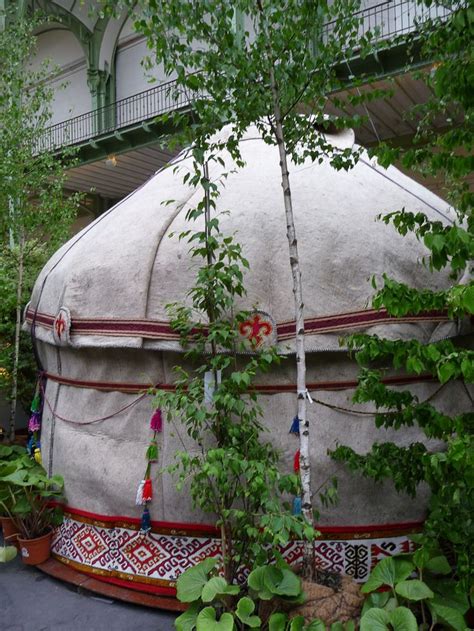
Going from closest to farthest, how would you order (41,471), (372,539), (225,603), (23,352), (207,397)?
(225,603), (207,397), (372,539), (41,471), (23,352)

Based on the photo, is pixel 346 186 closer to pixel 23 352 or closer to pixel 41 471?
pixel 41 471

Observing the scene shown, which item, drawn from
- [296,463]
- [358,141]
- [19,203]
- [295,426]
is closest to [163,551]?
[296,463]

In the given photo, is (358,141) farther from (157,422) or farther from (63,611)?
(63,611)

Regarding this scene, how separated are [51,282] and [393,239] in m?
2.44

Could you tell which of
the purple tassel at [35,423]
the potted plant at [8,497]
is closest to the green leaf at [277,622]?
the potted plant at [8,497]

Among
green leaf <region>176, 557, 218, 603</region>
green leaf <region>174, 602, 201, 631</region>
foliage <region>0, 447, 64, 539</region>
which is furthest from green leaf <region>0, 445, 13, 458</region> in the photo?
green leaf <region>174, 602, 201, 631</region>

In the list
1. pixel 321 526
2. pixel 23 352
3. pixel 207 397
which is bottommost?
pixel 321 526

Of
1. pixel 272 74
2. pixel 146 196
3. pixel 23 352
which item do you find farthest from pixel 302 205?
pixel 23 352

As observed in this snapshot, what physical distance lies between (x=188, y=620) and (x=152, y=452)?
2.96 ft

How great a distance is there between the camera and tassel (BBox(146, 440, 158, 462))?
3193 millimetres

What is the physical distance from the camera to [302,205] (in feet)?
11.6

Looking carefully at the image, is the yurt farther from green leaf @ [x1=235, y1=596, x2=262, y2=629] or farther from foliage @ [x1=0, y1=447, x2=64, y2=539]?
green leaf @ [x1=235, y1=596, x2=262, y2=629]

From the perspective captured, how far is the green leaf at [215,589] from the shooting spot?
8.52 feet

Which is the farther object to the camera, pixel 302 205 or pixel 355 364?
pixel 302 205
